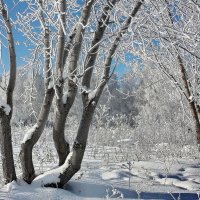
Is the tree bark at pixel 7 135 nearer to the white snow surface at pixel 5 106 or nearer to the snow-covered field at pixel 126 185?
the white snow surface at pixel 5 106

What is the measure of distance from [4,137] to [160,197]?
2.11 m

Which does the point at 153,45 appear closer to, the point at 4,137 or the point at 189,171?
the point at 189,171

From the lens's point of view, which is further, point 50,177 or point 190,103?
point 190,103

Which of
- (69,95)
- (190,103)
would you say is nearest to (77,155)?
(69,95)

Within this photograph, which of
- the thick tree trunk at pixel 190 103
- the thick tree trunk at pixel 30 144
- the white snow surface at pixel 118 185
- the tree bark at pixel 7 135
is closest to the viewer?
the white snow surface at pixel 118 185

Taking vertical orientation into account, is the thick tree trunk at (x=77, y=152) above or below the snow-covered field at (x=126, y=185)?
above

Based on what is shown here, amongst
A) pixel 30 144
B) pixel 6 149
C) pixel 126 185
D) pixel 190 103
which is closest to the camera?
pixel 6 149

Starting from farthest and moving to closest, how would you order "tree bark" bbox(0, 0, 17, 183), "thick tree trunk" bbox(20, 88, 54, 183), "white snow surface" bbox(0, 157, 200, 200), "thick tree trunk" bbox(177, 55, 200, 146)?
"thick tree trunk" bbox(177, 55, 200, 146) → "thick tree trunk" bbox(20, 88, 54, 183) → "tree bark" bbox(0, 0, 17, 183) → "white snow surface" bbox(0, 157, 200, 200)

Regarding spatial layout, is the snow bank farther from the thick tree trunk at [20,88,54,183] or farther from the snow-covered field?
the thick tree trunk at [20,88,54,183]

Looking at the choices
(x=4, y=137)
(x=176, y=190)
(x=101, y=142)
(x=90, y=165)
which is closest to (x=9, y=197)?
(x=4, y=137)

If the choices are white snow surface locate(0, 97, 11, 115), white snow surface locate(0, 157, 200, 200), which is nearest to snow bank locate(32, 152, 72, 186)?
white snow surface locate(0, 157, 200, 200)

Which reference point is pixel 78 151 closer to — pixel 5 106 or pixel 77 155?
pixel 77 155

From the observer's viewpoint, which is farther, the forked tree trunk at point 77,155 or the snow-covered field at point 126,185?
the forked tree trunk at point 77,155

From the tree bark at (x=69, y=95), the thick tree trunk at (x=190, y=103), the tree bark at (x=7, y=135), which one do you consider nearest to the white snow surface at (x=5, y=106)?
the tree bark at (x=7, y=135)
